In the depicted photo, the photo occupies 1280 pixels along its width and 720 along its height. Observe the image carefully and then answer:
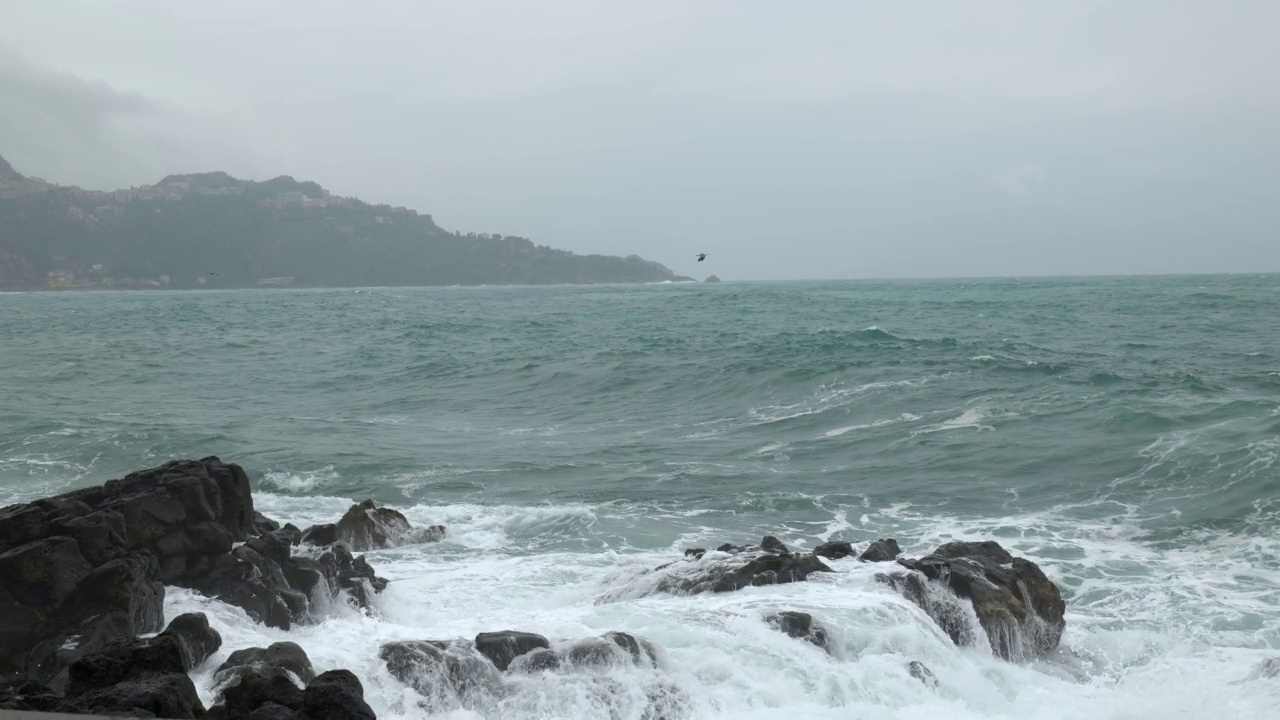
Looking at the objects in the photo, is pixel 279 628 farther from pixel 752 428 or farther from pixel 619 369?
pixel 619 369

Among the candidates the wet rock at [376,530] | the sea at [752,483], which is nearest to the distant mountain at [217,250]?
the sea at [752,483]

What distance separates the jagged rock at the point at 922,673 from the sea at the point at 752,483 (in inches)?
4.4

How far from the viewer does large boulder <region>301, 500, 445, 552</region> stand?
13.7 meters

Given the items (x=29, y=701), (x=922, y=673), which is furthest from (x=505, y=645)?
(x=29, y=701)

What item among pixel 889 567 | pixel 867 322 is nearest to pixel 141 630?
pixel 889 567

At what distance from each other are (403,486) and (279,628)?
8.15 meters

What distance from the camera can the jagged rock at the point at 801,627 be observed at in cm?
941

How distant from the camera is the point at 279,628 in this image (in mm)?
9703

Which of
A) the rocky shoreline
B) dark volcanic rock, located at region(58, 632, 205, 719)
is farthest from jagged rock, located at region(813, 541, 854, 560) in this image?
dark volcanic rock, located at region(58, 632, 205, 719)

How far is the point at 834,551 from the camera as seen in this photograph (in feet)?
39.8

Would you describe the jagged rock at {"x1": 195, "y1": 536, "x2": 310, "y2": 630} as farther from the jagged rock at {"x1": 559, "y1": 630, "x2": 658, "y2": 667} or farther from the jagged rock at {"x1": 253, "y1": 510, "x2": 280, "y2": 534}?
the jagged rock at {"x1": 559, "y1": 630, "x2": 658, "y2": 667}

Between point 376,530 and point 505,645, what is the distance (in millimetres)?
5527

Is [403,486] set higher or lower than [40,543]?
lower

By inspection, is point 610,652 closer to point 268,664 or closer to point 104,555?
point 268,664
